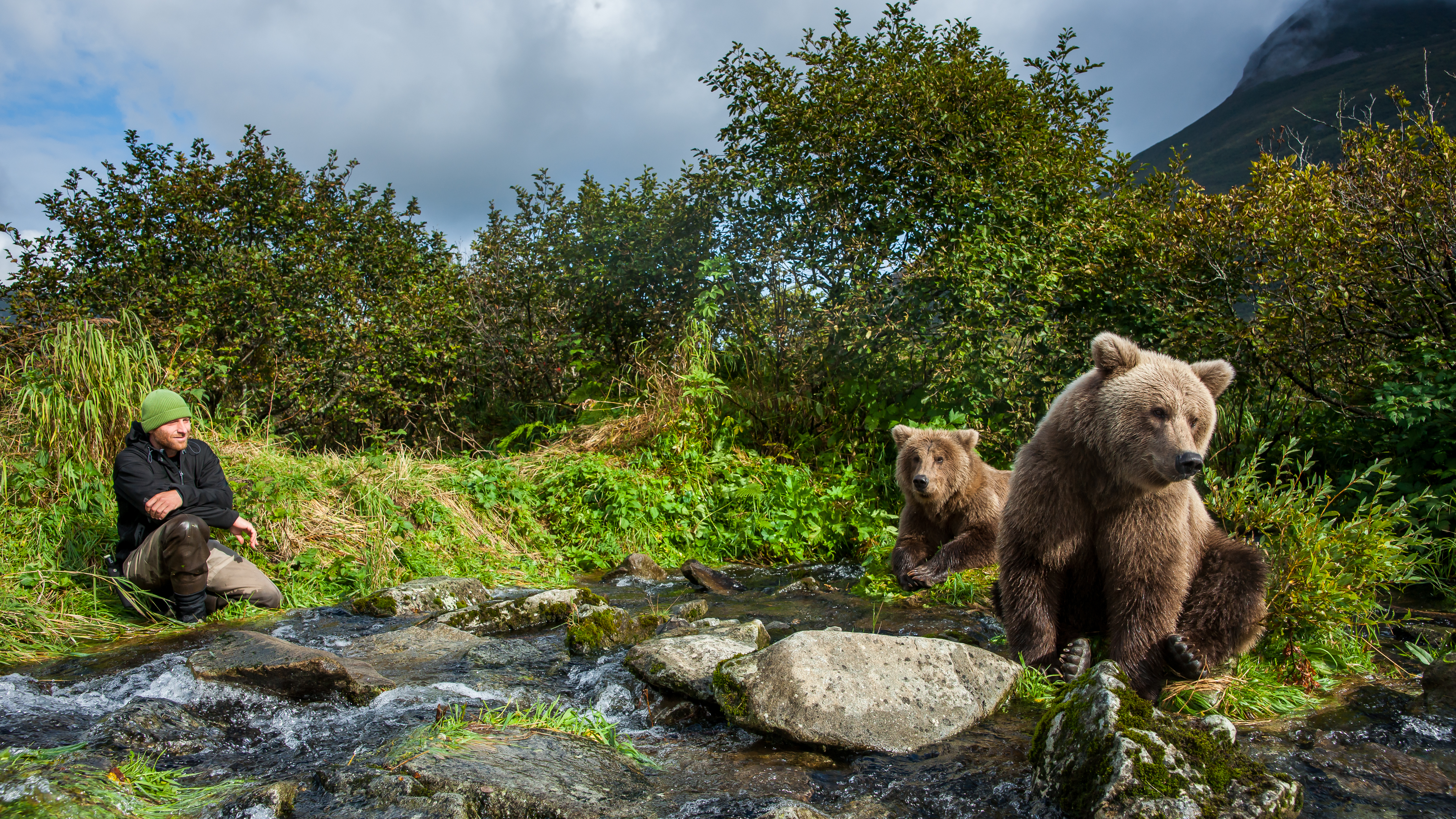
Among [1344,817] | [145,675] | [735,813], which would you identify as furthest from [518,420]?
[1344,817]

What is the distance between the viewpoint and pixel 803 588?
253 inches

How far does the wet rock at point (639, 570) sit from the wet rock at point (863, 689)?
11.4 feet

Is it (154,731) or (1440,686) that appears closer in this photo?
(154,731)

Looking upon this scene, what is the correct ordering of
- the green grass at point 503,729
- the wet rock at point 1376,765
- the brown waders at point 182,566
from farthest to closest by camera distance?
the brown waders at point 182,566 → the green grass at point 503,729 → the wet rock at point 1376,765

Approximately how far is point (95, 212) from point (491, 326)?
4418 mm

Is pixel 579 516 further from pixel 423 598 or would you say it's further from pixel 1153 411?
pixel 1153 411

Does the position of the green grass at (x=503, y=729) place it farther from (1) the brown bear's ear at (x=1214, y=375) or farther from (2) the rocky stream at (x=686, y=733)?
(1) the brown bear's ear at (x=1214, y=375)

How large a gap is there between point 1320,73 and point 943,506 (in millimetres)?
49692

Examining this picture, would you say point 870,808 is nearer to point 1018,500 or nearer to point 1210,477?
point 1018,500

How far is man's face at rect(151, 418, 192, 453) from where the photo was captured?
5293 mm

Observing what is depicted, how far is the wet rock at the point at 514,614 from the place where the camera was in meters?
5.13

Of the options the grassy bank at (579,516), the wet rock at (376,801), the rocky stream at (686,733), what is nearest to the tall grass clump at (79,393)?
the grassy bank at (579,516)

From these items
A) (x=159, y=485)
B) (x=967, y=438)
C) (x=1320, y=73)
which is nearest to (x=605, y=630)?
(x=159, y=485)

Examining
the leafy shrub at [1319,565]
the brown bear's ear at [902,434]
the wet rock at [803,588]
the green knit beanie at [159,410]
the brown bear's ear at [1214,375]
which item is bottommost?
the leafy shrub at [1319,565]
